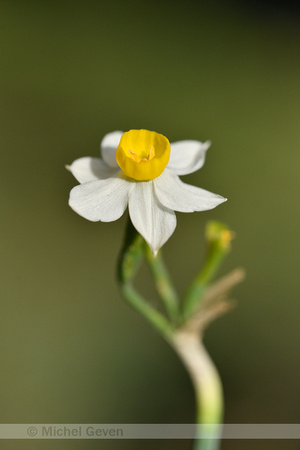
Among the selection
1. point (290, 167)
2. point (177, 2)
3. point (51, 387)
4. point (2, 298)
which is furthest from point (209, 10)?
point (51, 387)

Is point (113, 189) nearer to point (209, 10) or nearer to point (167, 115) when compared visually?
point (167, 115)

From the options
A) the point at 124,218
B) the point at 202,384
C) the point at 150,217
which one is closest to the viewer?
the point at 150,217

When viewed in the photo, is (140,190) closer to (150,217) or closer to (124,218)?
(150,217)

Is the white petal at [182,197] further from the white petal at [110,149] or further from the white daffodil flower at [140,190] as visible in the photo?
the white petal at [110,149]

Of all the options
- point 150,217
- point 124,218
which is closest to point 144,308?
point 150,217

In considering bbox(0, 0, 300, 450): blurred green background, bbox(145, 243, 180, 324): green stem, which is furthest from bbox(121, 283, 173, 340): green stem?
bbox(0, 0, 300, 450): blurred green background

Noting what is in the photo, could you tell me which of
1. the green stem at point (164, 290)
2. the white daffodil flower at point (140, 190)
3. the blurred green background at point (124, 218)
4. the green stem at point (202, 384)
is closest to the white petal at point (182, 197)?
the white daffodil flower at point (140, 190)
